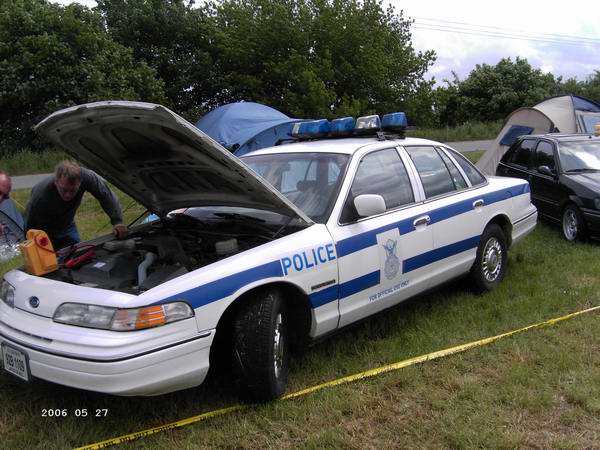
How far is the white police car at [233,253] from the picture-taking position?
2775 mm

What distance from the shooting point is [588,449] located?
2801 millimetres

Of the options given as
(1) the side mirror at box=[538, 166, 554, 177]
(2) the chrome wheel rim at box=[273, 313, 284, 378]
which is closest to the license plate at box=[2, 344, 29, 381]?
(2) the chrome wheel rim at box=[273, 313, 284, 378]

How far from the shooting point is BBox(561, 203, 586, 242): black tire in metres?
7.06

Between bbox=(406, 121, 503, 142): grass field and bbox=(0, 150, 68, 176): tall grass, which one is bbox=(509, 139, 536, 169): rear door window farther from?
bbox=(406, 121, 503, 142): grass field

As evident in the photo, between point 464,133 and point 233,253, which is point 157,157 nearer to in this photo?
point 233,253

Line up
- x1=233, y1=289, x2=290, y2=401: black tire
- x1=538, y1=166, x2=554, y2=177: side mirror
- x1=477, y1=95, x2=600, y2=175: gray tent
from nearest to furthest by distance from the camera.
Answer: x1=233, y1=289, x2=290, y2=401: black tire, x1=538, y1=166, x2=554, y2=177: side mirror, x1=477, y1=95, x2=600, y2=175: gray tent

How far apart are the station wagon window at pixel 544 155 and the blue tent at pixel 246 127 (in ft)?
15.7

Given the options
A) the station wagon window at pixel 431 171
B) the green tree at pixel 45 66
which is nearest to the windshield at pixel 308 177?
the station wagon window at pixel 431 171

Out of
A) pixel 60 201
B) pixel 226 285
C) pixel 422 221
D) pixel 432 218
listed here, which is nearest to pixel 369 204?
pixel 422 221

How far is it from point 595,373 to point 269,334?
2.12 metres

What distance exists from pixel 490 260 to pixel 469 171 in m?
0.84

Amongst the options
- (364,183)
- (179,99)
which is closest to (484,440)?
(364,183)

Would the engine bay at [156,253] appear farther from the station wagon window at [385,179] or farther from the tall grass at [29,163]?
the tall grass at [29,163]

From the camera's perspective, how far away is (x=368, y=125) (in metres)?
4.59
